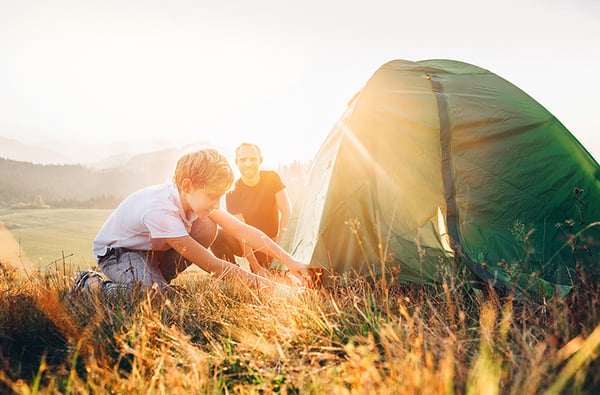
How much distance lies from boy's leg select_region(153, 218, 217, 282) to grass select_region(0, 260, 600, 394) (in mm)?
672

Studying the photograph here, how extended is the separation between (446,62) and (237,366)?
341 cm

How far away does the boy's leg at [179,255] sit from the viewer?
3564mm

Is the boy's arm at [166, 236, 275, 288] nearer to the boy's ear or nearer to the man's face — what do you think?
the boy's ear

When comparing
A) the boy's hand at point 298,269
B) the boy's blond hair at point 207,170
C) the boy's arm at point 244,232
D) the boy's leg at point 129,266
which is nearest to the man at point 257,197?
the boy's arm at point 244,232

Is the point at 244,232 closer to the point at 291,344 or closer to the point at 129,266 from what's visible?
the point at 129,266

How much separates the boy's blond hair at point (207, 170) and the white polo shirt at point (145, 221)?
275 millimetres

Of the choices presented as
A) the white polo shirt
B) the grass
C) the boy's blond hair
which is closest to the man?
the white polo shirt

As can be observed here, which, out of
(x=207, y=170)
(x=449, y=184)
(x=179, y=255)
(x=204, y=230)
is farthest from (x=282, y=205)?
(x=449, y=184)

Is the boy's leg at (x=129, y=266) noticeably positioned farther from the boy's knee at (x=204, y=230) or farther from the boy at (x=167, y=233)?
the boy's knee at (x=204, y=230)

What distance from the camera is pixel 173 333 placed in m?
2.20

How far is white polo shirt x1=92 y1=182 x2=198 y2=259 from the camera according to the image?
3045 mm

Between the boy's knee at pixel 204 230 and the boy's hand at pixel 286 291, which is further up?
the boy's knee at pixel 204 230

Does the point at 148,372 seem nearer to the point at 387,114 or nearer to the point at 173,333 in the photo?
the point at 173,333

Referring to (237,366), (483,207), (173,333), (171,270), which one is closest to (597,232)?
(483,207)
